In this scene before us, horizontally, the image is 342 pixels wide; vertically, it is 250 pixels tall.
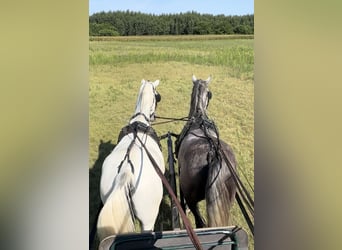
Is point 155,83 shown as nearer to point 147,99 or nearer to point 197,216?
point 147,99

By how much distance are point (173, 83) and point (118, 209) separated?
1.28 feet

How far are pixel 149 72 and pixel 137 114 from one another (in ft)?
0.42

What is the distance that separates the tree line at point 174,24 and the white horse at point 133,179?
0.51 feet

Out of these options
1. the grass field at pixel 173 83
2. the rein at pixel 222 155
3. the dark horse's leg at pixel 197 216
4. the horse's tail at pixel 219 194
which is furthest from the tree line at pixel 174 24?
the dark horse's leg at pixel 197 216

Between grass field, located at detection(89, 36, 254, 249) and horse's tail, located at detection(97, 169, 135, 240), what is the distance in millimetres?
47

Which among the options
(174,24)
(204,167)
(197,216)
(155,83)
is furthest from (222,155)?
(174,24)

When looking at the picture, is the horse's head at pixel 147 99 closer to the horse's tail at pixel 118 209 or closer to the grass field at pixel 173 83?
the grass field at pixel 173 83

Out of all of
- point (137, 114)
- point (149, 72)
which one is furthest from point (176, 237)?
point (149, 72)

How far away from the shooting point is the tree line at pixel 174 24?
126cm

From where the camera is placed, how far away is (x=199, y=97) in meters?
1.30

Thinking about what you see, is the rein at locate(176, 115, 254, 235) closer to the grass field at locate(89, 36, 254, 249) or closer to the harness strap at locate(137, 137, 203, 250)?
the grass field at locate(89, 36, 254, 249)
